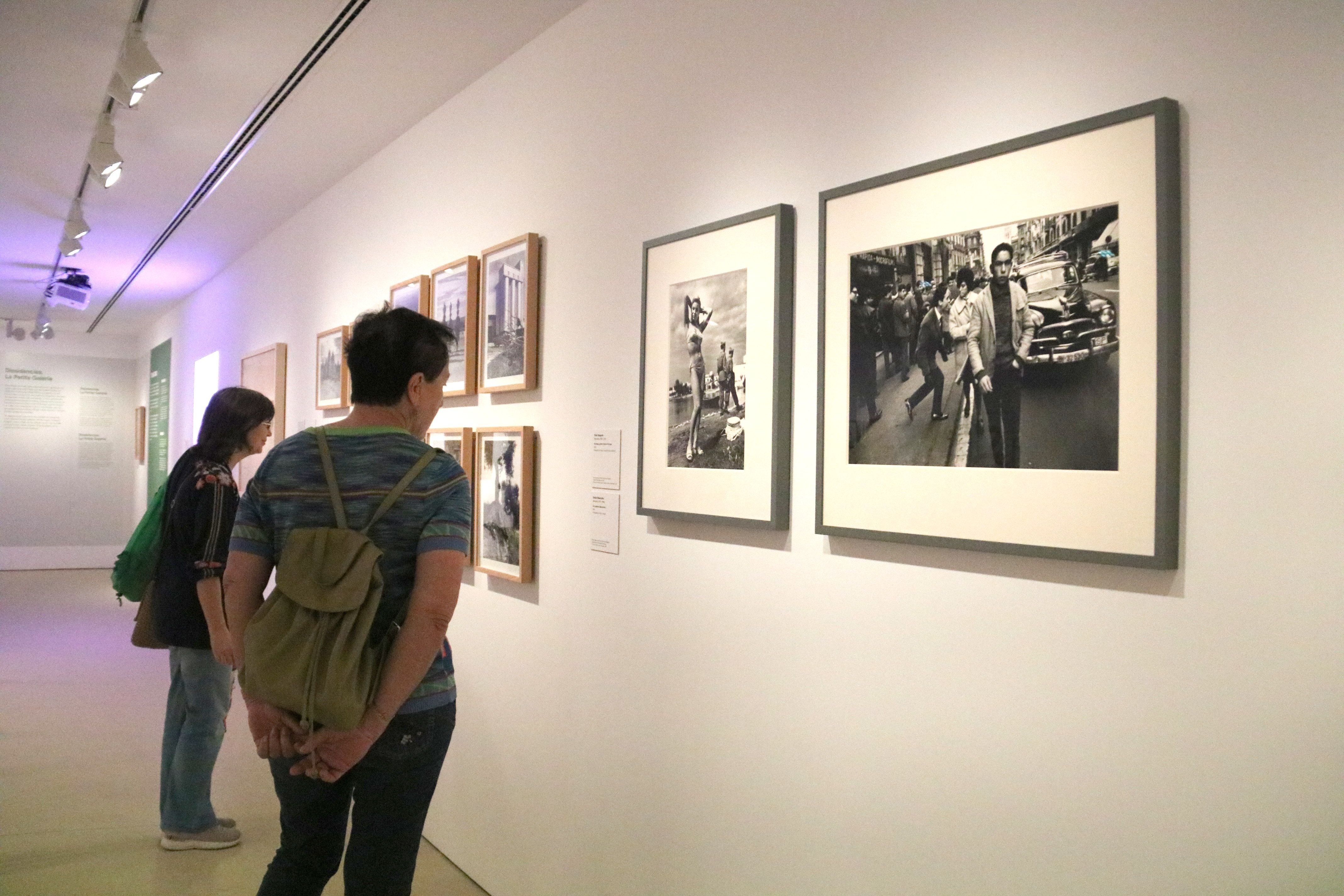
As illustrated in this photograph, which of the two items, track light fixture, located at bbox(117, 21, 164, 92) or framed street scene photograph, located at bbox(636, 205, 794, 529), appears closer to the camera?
framed street scene photograph, located at bbox(636, 205, 794, 529)

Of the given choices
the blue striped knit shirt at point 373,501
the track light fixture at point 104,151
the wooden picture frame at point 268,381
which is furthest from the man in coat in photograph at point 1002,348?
the wooden picture frame at point 268,381

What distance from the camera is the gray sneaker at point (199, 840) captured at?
3.43 meters

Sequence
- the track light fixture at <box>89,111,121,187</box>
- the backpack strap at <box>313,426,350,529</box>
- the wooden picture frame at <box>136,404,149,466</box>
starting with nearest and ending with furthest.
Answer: the backpack strap at <box>313,426,350,529</box> → the track light fixture at <box>89,111,121,187</box> → the wooden picture frame at <box>136,404,149,466</box>

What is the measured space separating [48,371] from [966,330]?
14.1 metres

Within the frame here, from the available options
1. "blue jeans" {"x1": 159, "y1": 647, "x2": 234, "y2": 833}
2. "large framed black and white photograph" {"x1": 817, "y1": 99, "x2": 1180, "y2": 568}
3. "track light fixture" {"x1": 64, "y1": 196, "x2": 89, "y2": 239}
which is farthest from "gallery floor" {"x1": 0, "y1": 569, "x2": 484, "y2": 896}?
"track light fixture" {"x1": 64, "y1": 196, "x2": 89, "y2": 239}

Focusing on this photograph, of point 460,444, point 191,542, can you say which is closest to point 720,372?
point 460,444

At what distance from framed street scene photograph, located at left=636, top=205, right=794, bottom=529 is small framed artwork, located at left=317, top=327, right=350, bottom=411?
2.46 metres

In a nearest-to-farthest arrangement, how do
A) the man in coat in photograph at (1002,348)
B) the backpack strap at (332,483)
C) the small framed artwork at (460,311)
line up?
the man in coat in photograph at (1002,348) → the backpack strap at (332,483) → the small framed artwork at (460,311)

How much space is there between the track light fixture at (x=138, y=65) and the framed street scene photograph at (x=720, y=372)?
1.87 metres

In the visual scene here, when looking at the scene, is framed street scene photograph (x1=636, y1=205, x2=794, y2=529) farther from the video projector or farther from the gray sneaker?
the video projector

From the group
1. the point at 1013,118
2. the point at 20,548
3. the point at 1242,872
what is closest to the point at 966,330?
the point at 1013,118

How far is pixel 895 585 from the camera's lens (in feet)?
5.80

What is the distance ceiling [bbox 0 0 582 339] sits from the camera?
303 cm

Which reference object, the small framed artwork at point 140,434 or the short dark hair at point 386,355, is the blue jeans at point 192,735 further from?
the small framed artwork at point 140,434
